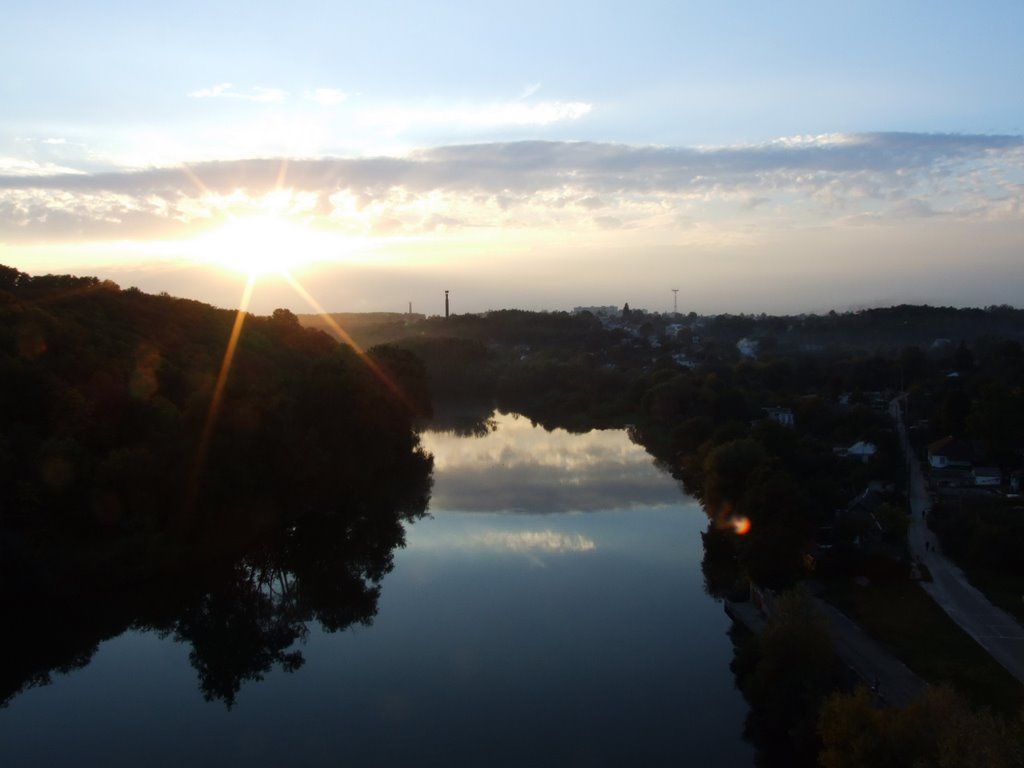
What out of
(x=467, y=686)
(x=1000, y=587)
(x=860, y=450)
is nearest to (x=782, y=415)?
(x=860, y=450)

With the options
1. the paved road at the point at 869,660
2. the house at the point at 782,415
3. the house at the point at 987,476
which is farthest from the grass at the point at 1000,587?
the house at the point at 782,415

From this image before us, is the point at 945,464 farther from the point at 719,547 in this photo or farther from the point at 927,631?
the point at 927,631

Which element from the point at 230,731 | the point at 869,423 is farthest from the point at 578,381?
the point at 230,731

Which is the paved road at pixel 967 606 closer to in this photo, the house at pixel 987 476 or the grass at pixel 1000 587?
the grass at pixel 1000 587

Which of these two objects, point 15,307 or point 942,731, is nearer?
point 942,731

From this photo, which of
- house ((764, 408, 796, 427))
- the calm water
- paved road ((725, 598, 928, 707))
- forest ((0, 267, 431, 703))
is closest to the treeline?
forest ((0, 267, 431, 703))

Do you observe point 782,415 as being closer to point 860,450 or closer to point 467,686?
point 860,450

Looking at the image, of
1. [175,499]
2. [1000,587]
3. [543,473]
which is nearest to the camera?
[1000,587]
